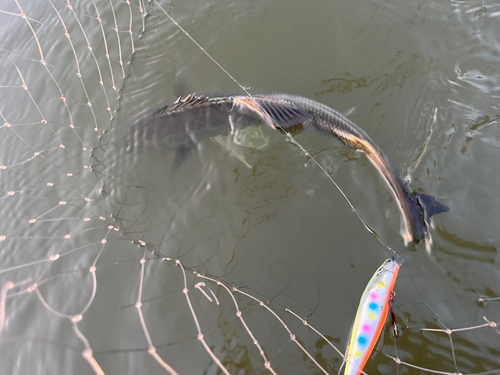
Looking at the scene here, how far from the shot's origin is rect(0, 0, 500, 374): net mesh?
9.46 feet

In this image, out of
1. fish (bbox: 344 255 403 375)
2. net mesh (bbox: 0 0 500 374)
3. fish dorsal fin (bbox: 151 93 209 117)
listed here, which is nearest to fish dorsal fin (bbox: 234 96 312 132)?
net mesh (bbox: 0 0 500 374)

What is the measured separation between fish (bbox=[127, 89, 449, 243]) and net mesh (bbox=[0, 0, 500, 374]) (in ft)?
0.88

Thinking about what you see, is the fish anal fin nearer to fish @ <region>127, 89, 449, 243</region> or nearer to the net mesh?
fish @ <region>127, 89, 449, 243</region>

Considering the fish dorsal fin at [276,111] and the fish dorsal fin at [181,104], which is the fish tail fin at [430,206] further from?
the fish dorsal fin at [181,104]

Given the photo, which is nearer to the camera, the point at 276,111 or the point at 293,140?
the point at 276,111

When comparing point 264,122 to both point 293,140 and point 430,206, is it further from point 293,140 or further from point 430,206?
point 430,206

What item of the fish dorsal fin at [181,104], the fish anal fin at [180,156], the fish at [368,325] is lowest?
the fish at [368,325]

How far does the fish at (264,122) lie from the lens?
9.54ft

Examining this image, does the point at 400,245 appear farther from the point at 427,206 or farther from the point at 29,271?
the point at 29,271

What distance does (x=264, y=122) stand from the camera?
3.69m

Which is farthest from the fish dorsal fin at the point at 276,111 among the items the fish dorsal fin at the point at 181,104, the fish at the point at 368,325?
the fish at the point at 368,325

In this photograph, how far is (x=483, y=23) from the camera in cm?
400

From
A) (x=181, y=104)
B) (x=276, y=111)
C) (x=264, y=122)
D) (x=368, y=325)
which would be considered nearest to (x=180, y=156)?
(x=181, y=104)

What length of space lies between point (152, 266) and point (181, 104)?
203 centimetres
